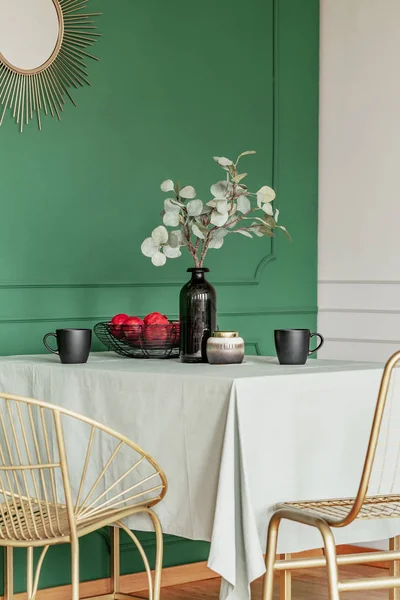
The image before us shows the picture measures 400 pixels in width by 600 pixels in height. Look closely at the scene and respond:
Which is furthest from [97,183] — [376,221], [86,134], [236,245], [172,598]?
[172,598]

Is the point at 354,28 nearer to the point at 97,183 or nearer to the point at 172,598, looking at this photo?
the point at 97,183

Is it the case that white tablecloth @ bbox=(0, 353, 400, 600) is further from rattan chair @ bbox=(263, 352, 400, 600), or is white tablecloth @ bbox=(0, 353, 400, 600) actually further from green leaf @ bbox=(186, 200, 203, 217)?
green leaf @ bbox=(186, 200, 203, 217)

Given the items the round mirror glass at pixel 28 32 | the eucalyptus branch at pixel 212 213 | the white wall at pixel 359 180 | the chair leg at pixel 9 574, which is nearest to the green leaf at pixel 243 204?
the eucalyptus branch at pixel 212 213

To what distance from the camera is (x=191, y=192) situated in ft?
9.28

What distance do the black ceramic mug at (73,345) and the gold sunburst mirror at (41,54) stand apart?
0.89 meters

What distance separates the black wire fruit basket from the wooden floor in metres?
1.02

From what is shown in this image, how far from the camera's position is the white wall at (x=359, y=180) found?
4.04m

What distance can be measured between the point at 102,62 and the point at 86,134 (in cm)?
27

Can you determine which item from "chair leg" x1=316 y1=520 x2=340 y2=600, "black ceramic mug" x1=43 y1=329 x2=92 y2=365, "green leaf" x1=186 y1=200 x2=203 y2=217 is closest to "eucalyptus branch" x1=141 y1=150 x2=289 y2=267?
"green leaf" x1=186 y1=200 x2=203 y2=217

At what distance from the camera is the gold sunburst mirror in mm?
3295

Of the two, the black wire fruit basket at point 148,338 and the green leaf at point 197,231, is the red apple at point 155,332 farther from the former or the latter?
the green leaf at point 197,231

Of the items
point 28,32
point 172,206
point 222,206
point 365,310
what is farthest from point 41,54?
point 365,310

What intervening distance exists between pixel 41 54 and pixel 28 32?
0.27ft

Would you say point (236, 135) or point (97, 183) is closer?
point (97, 183)
